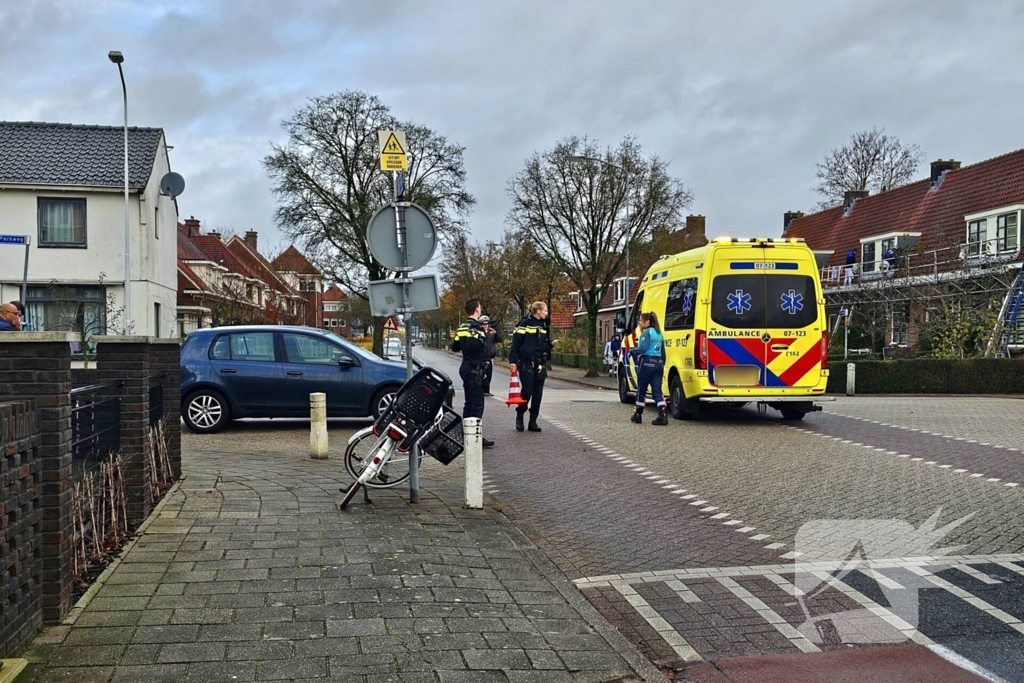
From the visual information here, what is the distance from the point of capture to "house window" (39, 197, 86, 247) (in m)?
31.9

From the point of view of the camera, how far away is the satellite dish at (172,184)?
34.1 meters

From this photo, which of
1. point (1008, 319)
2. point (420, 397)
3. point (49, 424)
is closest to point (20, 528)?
point (49, 424)

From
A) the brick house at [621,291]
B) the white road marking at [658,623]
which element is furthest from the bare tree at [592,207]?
the white road marking at [658,623]

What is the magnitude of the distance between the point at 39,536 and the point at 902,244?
36641mm

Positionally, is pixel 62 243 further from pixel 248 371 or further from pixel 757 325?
pixel 757 325

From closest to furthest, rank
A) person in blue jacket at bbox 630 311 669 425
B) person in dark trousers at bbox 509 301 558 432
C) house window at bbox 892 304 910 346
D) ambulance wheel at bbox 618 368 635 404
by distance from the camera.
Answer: person in dark trousers at bbox 509 301 558 432 < person in blue jacket at bbox 630 311 669 425 < ambulance wheel at bbox 618 368 635 404 < house window at bbox 892 304 910 346

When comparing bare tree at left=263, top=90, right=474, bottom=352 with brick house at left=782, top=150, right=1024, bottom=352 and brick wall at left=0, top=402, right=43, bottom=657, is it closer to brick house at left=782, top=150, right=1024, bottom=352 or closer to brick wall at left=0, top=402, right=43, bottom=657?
brick house at left=782, top=150, right=1024, bottom=352

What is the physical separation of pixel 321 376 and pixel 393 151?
6.12m

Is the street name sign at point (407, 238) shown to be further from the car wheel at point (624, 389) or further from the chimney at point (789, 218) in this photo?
the chimney at point (789, 218)

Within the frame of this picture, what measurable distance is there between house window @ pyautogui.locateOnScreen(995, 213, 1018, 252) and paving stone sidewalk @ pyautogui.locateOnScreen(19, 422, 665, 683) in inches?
1194

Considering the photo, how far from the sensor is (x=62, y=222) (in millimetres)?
32094

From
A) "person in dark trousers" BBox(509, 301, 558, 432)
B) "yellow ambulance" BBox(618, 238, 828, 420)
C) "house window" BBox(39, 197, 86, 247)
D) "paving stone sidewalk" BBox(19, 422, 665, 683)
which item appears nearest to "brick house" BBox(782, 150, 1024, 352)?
"yellow ambulance" BBox(618, 238, 828, 420)

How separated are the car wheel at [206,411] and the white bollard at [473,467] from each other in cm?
686

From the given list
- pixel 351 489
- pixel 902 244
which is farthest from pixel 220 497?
pixel 902 244
